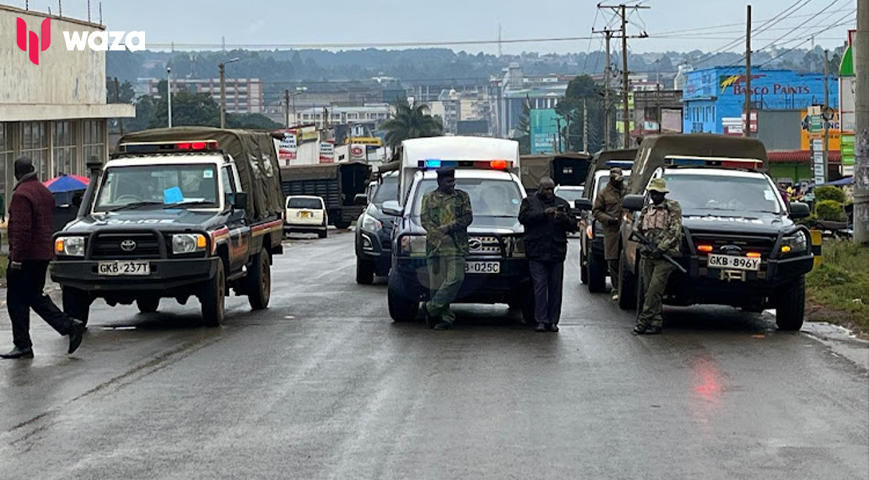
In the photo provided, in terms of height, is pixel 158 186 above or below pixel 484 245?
above

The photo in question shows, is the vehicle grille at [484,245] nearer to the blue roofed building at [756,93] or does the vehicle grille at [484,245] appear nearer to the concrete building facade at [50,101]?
the concrete building facade at [50,101]

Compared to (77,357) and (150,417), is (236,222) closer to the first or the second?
(77,357)

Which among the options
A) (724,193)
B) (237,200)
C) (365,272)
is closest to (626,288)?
(724,193)

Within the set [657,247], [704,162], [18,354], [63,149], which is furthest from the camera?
[63,149]

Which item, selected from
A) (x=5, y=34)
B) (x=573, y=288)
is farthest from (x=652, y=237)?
(x=5, y=34)

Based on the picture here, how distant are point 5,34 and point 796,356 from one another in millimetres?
36851

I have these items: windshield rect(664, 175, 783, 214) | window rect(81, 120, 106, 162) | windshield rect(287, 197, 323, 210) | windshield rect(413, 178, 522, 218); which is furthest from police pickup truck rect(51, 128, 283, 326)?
window rect(81, 120, 106, 162)

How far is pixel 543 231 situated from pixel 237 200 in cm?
374

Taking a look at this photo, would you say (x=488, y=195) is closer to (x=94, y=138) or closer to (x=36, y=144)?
(x=36, y=144)

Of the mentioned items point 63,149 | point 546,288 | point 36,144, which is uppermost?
point 36,144

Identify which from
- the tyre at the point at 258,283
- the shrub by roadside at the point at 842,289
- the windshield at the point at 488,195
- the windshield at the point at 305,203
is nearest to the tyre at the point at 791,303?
the shrub by roadside at the point at 842,289

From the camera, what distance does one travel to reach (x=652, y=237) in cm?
1483

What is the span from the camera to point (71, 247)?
595 inches

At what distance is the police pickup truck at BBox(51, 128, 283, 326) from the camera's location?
15.0 m
